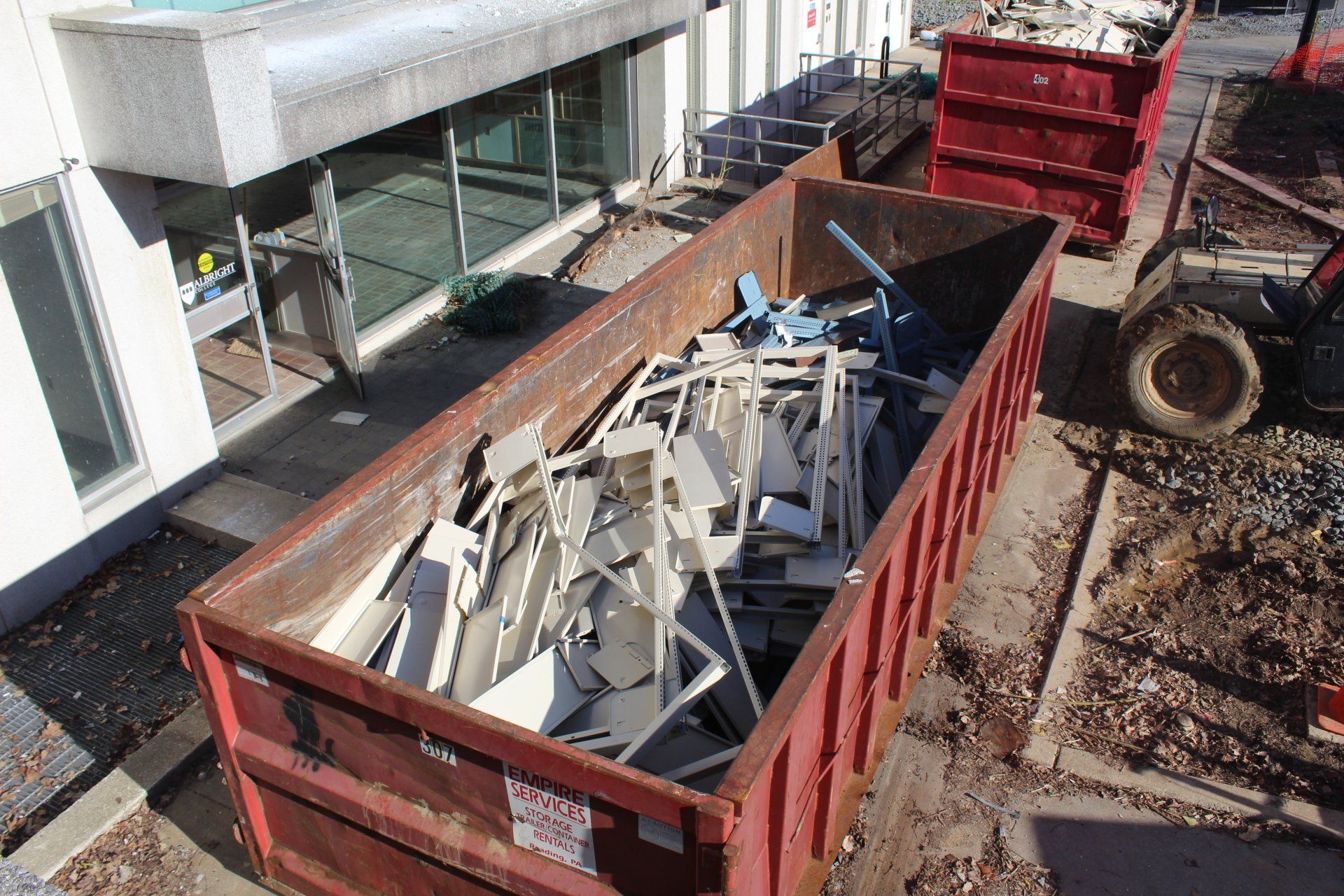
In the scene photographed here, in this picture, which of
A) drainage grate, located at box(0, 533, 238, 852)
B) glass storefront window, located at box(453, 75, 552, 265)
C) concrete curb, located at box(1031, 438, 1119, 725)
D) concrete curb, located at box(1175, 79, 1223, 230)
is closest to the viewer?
drainage grate, located at box(0, 533, 238, 852)

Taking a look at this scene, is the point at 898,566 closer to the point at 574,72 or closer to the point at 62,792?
the point at 62,792

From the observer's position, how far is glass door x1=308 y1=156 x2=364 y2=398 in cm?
790

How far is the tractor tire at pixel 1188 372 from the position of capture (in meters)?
7.54

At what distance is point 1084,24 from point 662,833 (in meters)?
12.3

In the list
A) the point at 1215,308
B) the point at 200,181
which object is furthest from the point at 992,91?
the point at 200,181

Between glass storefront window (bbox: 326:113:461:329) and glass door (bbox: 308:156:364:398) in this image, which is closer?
glass door (bbox: 308:156:364:398)

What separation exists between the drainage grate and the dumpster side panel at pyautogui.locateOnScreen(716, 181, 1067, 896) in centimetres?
362

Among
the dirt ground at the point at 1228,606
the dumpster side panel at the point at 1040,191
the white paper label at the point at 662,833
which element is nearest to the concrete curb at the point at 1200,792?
the dirt ground at the point at 1228,606

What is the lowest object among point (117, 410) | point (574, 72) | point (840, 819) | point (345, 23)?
point (840, 819)

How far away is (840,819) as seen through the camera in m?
4.27

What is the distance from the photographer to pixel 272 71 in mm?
7059

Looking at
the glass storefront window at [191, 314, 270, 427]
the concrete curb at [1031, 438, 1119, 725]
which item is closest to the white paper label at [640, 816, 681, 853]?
the concrete curb at [1031, 438, 1119, 725]

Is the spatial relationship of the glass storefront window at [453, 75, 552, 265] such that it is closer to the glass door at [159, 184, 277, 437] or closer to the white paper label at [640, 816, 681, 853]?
the glass door at [159, 184, 277, 437]

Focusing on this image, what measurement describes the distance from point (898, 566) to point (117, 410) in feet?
16.8
